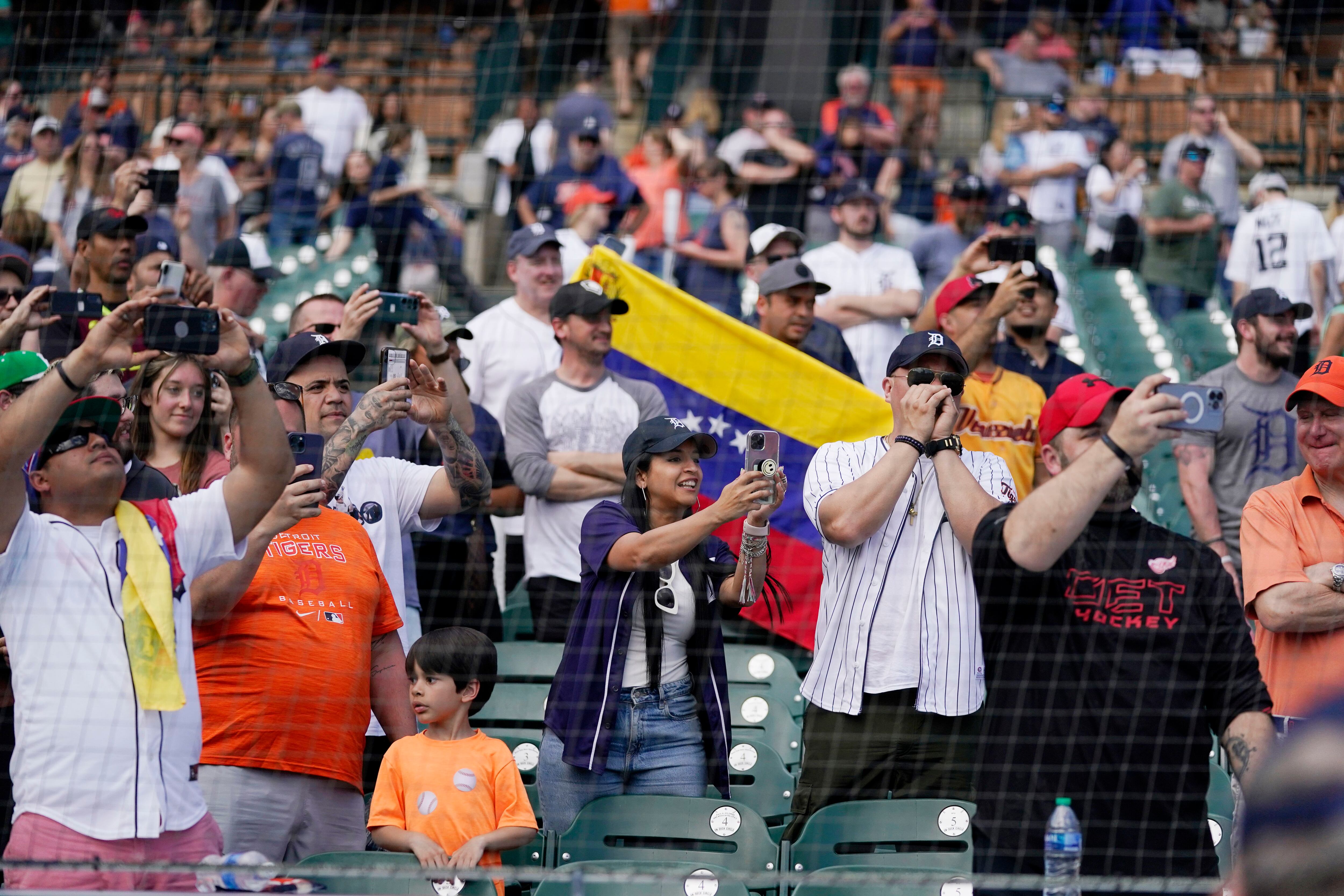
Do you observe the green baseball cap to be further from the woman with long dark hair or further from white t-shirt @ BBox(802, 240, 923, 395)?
white t-shirt @ BBox(802, 240, 923, 395)

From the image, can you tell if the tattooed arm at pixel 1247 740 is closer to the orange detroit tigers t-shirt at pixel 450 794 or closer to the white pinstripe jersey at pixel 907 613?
the white pinstripe jersey at pixel 907 613

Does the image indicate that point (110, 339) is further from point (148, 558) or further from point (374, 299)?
point (374, 299)

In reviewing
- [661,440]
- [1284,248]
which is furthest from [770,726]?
→ [1284,248]

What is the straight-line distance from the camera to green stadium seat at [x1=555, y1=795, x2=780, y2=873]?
158 inches

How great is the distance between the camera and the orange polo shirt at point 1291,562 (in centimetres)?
386

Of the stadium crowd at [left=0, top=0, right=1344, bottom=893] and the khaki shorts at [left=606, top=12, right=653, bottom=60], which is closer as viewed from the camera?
the stadium crowd at [left=0, top=0, right=1344, bottom=893]

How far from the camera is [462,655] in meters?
4.03

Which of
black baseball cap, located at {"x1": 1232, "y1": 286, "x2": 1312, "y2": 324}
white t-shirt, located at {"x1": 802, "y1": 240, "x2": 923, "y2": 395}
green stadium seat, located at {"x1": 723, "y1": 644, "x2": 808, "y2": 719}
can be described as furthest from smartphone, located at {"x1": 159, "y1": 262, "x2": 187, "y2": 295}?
black baseball cap, located at {"x1": 1232, "y1": 286, "x2": 1312, "y2": 324}

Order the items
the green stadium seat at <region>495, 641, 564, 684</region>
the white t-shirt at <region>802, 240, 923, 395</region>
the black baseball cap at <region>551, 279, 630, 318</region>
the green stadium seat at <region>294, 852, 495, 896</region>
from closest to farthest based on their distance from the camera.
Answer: the green stadium seat at <region>294, 852, 495, 896</region> → the green stadium seat at <region>495, 641, 564, 684</region> → the black baseball cap at <region>551, 279, 630, 318</region> → the white t-shirt at <region>802, 240, 923, 395</region>

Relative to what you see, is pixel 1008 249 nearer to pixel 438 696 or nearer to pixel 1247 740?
pixel 1247 740

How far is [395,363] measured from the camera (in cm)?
437

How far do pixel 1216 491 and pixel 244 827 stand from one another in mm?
3646

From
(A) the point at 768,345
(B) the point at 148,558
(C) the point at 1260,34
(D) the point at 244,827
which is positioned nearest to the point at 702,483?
(A) the point at 768,345

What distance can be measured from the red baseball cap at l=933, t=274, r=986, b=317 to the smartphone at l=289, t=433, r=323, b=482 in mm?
2553
